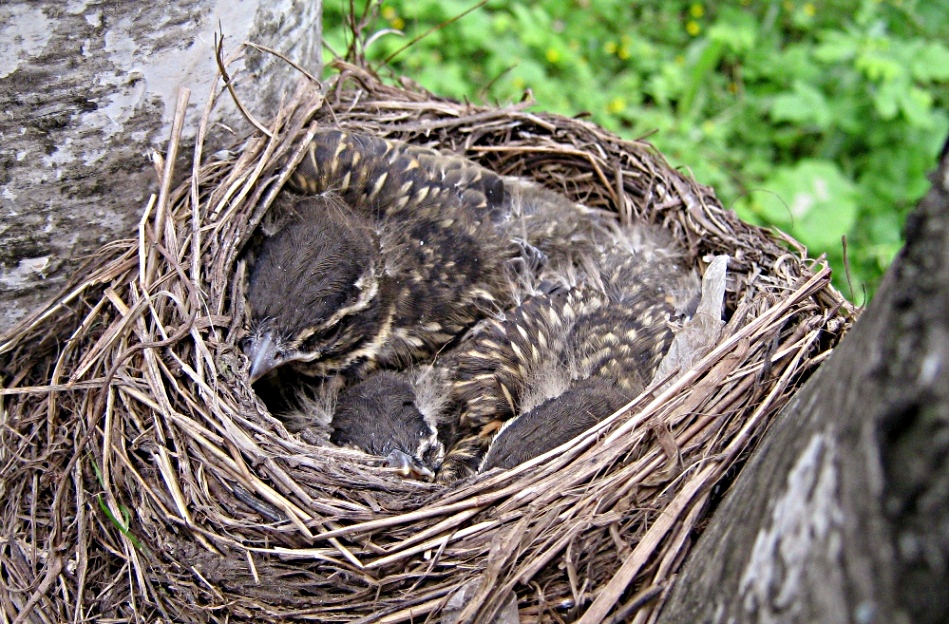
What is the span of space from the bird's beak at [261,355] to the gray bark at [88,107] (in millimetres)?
552

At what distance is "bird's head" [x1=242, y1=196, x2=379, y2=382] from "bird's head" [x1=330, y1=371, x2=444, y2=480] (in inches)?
7.2

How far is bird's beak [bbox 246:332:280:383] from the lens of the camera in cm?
234

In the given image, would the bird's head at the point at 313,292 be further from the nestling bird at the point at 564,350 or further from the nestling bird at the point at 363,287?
the nestling bird at the point at 564,350

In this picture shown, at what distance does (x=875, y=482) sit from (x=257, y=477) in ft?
5.12

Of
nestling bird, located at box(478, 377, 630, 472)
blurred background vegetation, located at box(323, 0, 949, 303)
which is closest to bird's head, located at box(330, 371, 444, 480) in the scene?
nestling bird, located at box(478, 377, 630, 472)

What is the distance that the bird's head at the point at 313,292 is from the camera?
239 cm

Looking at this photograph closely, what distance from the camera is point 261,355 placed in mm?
2354

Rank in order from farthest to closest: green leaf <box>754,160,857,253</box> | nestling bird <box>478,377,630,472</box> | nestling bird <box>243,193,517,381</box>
Answer: green leaf <box>754,160,857,253</box>
nestling bird <box>243,193,517,381</box>
nestling bird <box>478,377,630,472</box>

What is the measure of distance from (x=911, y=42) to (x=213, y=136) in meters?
4.44

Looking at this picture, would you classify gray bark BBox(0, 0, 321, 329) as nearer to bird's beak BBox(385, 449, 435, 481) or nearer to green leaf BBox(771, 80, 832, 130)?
bird's beak BBox(385, 449, 435, 481)

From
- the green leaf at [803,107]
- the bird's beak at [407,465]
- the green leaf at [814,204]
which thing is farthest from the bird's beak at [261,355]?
the green leaf at [803,107]

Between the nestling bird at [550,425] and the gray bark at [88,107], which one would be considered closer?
the gray bark at [88,107]

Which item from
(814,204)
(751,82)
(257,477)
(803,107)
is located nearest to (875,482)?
(257,477)

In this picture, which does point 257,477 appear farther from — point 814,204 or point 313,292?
point 814,204
